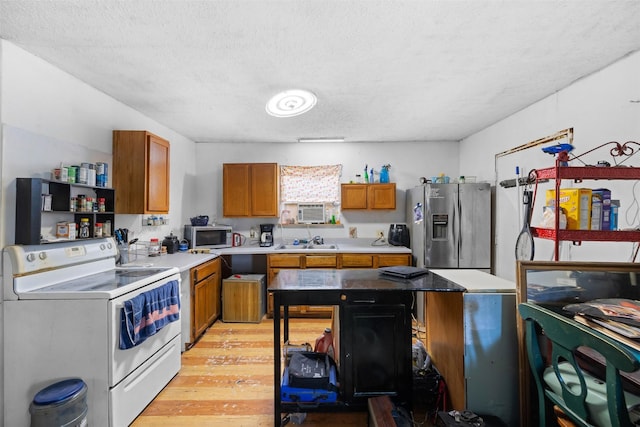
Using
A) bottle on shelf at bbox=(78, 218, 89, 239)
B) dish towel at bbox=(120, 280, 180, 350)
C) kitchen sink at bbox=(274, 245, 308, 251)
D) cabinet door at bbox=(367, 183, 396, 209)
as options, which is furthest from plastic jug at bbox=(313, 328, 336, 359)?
cabinet door at bbox=(367, 183, 396, 209)

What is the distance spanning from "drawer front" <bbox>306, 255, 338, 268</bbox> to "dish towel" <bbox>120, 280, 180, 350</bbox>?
1.76 metres

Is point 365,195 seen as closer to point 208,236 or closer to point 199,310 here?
Answer: point 208,236

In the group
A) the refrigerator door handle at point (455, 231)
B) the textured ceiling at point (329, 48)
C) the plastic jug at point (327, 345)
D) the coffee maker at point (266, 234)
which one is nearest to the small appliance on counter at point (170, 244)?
the coffee maker at point (266, 234)

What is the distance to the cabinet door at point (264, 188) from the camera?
4.04 m

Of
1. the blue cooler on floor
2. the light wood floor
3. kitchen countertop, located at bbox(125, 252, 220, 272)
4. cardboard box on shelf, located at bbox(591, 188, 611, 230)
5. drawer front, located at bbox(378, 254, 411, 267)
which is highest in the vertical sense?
cardboard box on shelf, located at bbox(591, 188, 611, 230)

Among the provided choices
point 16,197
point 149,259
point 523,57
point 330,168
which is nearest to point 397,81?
point 523,57

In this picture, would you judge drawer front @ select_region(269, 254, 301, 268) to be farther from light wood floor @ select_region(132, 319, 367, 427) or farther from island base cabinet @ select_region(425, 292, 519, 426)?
island base cabinet @ select_region(425, 292, 519, 426)

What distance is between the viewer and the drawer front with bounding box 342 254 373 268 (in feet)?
12.2

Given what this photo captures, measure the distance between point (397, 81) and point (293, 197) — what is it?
8.13 feet

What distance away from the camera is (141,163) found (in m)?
2.72

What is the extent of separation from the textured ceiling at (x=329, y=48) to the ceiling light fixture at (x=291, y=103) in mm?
93

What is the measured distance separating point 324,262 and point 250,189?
153 centimetres

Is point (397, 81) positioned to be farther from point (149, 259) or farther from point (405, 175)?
point (149, 259)

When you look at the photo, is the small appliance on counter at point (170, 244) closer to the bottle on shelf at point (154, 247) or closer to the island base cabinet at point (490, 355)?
the bottle on shelf at point (154, 247)
